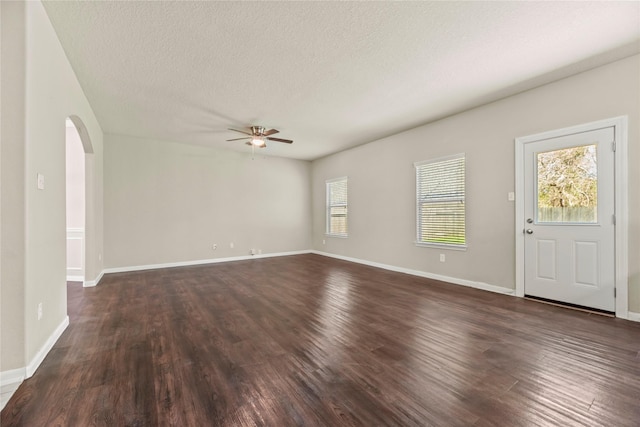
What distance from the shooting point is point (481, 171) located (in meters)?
4.09

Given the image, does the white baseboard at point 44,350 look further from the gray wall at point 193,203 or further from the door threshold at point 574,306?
the door threshold at point 574,306

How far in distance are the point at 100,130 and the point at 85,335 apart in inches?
158

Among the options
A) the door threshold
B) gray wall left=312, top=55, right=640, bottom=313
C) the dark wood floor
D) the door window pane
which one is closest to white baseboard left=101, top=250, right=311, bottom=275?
the dark wood floor

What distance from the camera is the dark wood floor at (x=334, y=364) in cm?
152

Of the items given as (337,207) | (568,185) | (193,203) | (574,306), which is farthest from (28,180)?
(337,207)

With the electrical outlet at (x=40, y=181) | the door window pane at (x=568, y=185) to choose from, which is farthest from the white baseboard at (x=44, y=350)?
the door window pane at (x=568, y=185)

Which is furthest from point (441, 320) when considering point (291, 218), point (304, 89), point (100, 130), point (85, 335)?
point (100, 130)

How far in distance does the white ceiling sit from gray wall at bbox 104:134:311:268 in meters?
1.54

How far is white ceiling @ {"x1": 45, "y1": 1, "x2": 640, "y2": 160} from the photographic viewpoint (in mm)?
2162

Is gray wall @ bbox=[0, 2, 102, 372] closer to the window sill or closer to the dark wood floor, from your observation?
the dark wood floor

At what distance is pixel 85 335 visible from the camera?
256 cm

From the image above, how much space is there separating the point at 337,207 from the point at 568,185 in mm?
4764

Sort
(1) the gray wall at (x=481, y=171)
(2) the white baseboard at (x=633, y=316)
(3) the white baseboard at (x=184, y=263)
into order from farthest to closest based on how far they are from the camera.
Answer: (3) the white baseboard at (x=184, y=263), (1) the gray wall at (x=481, y=171), (2) the white baseboard at (x=633, y=316)

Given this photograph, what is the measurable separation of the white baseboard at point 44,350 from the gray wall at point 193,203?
311 centimetres
